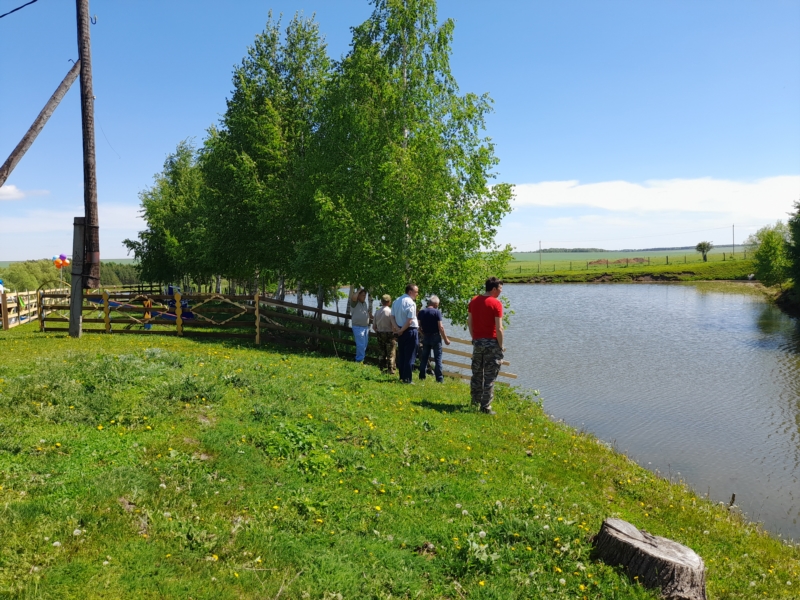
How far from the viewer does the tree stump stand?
5.60 metres

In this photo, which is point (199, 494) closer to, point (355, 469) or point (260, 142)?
point (355, 469)

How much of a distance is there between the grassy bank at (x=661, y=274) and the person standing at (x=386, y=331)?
74.7 metres

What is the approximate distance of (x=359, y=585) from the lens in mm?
5262

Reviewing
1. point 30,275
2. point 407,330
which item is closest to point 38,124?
point 407,330

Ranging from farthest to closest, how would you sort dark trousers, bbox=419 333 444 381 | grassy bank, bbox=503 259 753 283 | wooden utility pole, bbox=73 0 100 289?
grassy bank, bbox=503 259 753 283
dark trousers, bbox=419 333 444 381
wooden utility pole, bbox=73 0 100 289

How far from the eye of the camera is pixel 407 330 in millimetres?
14461

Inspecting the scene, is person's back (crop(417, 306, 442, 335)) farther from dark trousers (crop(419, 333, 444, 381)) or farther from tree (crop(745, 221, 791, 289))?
tree (crop(745, 221, 791, 289))

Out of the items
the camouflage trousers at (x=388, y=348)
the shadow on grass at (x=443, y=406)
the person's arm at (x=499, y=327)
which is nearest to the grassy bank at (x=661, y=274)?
the camouflage trousers at (x=388, y=348)

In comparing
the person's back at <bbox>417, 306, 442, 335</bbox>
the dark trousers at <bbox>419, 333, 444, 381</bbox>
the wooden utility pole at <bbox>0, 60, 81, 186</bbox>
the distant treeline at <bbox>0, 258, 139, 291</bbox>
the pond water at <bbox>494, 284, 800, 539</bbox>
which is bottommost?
the pond water at <bbox>494, 284, 800, 539</bbox>

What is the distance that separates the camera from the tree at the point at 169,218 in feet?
142

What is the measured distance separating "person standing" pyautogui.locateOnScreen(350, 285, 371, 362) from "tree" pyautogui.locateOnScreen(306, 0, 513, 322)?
2.50 meters

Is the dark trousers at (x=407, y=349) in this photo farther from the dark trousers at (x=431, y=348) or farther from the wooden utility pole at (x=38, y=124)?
the wooden utility pole at (x=38, y=124)

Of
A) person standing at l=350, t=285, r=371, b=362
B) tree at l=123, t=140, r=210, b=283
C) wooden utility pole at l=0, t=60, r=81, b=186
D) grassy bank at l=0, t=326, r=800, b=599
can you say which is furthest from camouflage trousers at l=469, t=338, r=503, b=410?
tree at l=123, t=140, r=210, b=283

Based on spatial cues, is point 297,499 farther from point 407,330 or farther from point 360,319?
point 360,319
